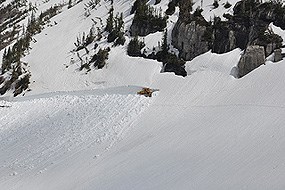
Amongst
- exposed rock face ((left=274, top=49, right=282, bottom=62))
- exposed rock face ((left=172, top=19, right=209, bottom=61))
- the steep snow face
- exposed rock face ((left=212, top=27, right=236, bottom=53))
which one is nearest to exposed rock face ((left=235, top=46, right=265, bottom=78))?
exposed rock face ((left=274, top=49, right=282, bottom=62))

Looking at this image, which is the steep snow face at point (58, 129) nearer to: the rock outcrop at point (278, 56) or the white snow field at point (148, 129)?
the white snow field at point (148, 129)

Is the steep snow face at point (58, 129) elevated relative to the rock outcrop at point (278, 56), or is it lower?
lower

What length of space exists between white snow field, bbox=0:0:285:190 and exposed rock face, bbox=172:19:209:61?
0.72 meters

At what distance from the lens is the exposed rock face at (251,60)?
14.7 meters

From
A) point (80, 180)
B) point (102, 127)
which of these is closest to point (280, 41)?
point (102, 127)

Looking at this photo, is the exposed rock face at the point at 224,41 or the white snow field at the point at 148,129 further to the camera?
the exposed rock face at the point at 224,41

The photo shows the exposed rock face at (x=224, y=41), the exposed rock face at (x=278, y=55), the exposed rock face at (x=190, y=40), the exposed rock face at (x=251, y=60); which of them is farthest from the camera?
the exposed rock face at (x=190, y=40)

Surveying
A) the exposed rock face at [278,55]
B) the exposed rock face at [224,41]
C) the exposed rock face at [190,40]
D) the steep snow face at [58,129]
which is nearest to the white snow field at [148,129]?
the steep snow face at [58,129]

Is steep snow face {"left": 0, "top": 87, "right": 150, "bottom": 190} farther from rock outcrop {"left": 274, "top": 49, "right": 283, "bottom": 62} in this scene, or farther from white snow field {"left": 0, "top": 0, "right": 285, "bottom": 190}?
rock outcrop {"left": 274, "top": 49, "right": 283, "bottom": 62}

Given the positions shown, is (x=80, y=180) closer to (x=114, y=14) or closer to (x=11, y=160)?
(x=11, y=160)

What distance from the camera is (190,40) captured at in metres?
17.8

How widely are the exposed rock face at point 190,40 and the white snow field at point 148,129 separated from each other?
72 centimetres

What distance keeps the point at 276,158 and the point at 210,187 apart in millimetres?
1967

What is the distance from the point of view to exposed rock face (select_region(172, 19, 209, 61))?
17.4m
